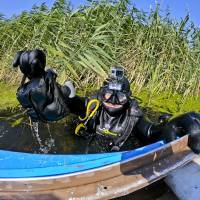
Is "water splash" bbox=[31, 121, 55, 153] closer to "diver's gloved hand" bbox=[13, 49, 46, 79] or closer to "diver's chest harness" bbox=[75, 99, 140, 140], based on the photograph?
"diver's chest harness" bbox=[75, 99, 140, 140]

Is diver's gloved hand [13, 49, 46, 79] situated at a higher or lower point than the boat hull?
higher

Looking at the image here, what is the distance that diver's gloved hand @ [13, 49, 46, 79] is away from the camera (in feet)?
9.89

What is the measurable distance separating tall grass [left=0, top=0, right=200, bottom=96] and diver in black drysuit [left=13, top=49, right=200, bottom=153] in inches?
80.1

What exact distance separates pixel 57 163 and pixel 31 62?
85 cm

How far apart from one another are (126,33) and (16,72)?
1906 mm

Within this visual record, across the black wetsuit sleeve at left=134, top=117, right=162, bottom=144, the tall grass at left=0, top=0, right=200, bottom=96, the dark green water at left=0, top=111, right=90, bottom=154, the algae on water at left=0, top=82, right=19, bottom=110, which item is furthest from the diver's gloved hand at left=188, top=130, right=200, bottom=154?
the algae on water at left=0, top=82, right=19, bottom=110

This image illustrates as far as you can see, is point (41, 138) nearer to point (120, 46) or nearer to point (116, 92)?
point (116, 92)

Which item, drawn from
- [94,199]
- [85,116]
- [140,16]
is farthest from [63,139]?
[140,16]

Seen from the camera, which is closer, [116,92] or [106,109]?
[116,92]

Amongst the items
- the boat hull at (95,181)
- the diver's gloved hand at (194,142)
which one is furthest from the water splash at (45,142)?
the diver's gloved hand at (194,142)

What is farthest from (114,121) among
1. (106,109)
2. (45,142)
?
(45,142)

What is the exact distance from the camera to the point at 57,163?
8.99 feet

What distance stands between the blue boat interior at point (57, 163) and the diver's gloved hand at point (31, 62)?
70 cm

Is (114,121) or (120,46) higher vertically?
(120,46)
